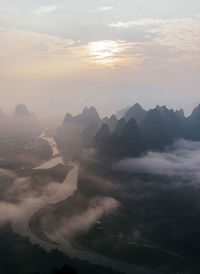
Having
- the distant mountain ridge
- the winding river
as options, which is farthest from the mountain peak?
the winding river

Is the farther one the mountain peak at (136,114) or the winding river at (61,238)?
the mountain peak at (136,114)

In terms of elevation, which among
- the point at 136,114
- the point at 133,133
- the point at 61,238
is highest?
the point at 136,114

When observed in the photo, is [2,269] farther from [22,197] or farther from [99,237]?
[22,197]

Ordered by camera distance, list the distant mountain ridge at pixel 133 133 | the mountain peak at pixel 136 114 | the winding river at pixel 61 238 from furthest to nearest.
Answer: the mountain peak at pixel 136 114
the distant mountain ridge at pixel 133 133
the winding river at pixel 61 238

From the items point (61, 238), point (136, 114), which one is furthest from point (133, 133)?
point (61, 238)

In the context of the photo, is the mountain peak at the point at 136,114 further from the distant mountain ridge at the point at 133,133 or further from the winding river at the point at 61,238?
the winding river at the point at 61,238

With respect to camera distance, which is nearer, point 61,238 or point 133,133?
point 61,238

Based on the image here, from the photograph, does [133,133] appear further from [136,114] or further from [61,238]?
[61,238]

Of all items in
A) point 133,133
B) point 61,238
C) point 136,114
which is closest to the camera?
point 61,238

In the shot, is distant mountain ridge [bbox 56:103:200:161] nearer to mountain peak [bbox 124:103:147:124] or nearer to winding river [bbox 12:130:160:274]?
mountain peak [bbox 124:103:147:124]

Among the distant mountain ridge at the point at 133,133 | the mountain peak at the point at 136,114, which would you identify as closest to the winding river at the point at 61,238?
the distant mountain ridge at the point at 133,133

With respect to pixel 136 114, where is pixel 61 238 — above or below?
below

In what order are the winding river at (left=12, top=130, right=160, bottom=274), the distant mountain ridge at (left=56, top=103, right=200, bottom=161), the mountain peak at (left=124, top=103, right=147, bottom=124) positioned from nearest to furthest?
the winding river at (left=12, top=130, right=160, bottom=274) → the distant mountain ridge at (left=56, top=103, right=200, bottom=161) → the mountain peak at (left=124, top=103, right=147, bottom=124)
